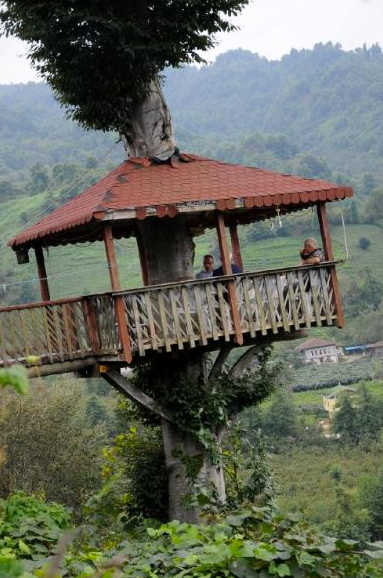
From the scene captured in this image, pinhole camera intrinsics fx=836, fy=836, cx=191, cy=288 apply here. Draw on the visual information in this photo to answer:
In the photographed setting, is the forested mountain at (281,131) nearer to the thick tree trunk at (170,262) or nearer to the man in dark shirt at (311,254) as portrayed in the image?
the thick tree trunk at (170,262)

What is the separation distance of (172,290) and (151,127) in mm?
2983

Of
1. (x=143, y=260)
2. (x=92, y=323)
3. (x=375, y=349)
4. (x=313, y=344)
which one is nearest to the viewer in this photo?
(x=92, y=323)

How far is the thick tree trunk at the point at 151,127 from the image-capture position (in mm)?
11492

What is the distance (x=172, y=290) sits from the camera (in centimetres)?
958

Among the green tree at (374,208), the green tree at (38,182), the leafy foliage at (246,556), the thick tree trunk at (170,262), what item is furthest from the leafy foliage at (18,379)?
the green tree at (374,208)

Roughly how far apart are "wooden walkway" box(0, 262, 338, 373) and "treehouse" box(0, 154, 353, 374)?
1 cm

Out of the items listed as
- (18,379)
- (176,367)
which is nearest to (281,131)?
(176,367)

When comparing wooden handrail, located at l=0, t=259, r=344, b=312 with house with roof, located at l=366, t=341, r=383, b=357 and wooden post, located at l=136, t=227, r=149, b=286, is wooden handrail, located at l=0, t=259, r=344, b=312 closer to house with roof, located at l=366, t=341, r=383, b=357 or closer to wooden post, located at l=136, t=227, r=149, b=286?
wooden post, located at l=136, t=227, r=149, b=286

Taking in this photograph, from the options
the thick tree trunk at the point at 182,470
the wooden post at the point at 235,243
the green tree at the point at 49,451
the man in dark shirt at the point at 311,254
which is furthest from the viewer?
the green tree at the point at 49,451

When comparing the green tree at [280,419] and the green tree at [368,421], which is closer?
the green tree at [368,421]

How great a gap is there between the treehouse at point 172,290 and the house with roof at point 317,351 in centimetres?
7329

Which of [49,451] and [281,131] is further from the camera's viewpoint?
[281,131]

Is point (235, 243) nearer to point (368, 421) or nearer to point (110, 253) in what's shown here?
point (110, 253)

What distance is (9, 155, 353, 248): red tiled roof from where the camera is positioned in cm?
948
